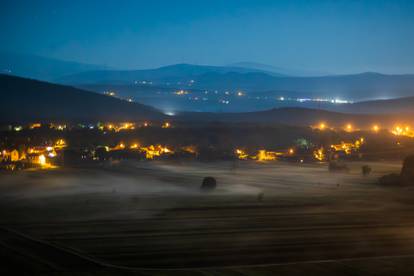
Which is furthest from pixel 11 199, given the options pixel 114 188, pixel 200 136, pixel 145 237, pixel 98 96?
pixel 98 96

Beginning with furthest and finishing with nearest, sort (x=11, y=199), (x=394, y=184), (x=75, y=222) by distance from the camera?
(x=394, y=184) < (x=11, y=199) < (x=75, y=222)

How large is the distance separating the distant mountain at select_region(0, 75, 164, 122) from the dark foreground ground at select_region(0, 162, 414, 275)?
59061mm

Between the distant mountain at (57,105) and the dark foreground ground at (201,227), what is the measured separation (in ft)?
194

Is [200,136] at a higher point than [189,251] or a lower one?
higher

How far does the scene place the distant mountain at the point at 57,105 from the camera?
92.7 metres

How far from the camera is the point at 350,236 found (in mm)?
20172

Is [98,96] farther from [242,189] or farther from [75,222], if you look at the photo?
[75,222]

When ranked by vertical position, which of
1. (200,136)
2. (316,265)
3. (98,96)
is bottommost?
(316,265)

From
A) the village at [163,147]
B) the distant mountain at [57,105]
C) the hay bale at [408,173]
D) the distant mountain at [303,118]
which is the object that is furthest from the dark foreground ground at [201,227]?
the distant mountain at [303,118]

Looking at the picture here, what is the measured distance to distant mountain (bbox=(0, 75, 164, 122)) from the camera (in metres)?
92.7

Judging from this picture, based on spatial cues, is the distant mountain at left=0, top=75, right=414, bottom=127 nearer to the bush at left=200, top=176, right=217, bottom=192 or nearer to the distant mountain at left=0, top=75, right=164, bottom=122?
the distant mountain at left=0, top=75, right=164, bottom=122

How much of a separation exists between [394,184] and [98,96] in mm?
83106

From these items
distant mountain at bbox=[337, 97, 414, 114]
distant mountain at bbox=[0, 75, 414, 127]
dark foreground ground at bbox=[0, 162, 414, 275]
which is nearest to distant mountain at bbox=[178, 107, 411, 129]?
distant mountain at bbox=[0, 75, 414, 127]

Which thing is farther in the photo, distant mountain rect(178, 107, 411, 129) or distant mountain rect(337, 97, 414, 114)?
distant mountain rect(337, 97, 414, 114)
